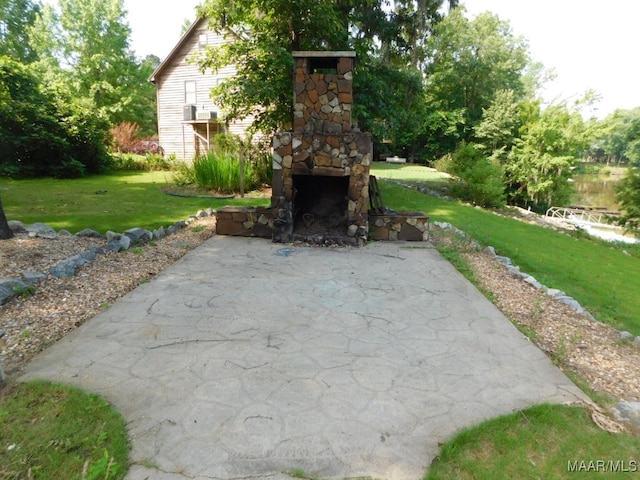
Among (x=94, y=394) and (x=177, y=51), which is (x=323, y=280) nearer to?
(x=94, y=394)

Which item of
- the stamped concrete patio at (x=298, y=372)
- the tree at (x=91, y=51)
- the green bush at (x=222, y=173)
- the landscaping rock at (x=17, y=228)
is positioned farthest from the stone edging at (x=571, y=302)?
the tree at (x=91, y=51)

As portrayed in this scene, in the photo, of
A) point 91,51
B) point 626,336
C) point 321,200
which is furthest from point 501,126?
point 91,51

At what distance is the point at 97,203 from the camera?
360 inches

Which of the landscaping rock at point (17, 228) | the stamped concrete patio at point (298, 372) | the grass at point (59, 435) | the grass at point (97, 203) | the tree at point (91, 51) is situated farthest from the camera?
the tree at point (91, 51)

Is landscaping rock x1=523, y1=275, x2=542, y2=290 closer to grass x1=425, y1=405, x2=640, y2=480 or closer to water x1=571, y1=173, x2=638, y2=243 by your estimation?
grass x1=425, y1=405, x2=640, y2=480

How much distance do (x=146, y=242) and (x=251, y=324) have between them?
10.9ft

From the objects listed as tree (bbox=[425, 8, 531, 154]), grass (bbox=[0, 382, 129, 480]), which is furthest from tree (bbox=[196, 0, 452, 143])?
tree (bbox=[425, 8, 531, 154])

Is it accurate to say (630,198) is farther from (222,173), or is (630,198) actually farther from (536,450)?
(536,450)

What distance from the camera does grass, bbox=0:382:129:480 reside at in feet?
5.98

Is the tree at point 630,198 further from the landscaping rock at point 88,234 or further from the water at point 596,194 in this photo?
the landscaping rock at point 88,234

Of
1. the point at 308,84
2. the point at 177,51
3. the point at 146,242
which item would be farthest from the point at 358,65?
the point at 177,51

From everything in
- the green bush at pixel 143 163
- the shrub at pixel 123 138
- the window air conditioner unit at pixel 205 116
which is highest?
the window air conditioner unit at pixel 205 116

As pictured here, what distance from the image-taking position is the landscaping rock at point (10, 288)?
355 cm

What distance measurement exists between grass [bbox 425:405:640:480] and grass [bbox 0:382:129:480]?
1570 millimetres
